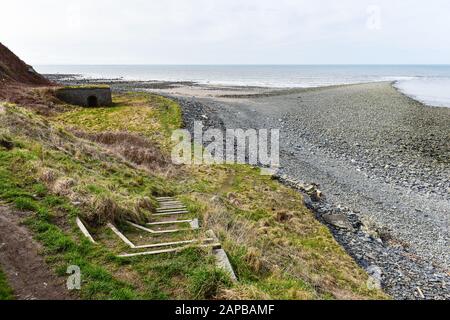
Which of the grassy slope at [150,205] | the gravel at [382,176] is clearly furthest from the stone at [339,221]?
the grassy slope at [150,205]

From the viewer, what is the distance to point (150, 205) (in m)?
13.8

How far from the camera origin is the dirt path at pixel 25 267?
7.07 meters

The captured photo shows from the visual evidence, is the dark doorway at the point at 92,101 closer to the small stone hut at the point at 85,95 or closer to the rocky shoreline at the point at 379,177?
the small stone hut at the point at 85,95

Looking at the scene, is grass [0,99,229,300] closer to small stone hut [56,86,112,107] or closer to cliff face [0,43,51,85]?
small stone hut [56,86,112,107]

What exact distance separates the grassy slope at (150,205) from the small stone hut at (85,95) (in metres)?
23.7

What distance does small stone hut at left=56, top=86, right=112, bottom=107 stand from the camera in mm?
43188

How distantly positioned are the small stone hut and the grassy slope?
23703 millimetres

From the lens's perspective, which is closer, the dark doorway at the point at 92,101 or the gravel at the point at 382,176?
the gravel at the point at 382,176

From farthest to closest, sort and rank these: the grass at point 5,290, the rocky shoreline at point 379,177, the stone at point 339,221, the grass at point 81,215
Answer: the stone at point 339,221, the rocky shoreline at point 379,177, the grass at point 81,215, the grass at point 5,290

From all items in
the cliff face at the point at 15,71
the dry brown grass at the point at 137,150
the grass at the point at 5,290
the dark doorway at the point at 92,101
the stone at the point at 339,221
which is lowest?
the stone at the point at 339,221

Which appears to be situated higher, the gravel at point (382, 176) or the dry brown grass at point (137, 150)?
the dry brown grass at point (137, 150)

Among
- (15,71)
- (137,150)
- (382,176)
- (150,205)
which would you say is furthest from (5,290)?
→ (15,71)

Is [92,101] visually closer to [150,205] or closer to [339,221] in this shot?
[150,205]

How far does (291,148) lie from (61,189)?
937 inches
